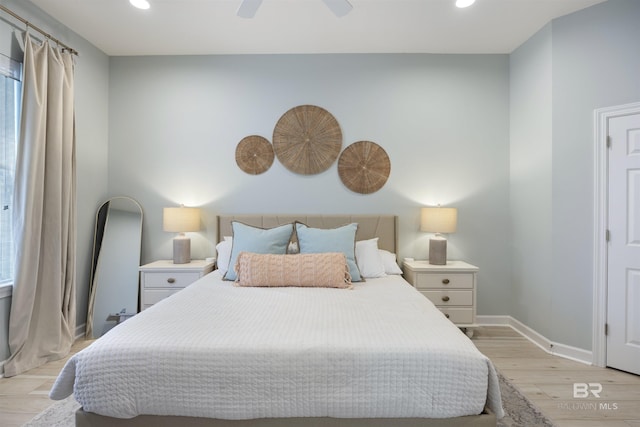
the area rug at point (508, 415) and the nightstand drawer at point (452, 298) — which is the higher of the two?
the nightstand drawer at point (452, 298)

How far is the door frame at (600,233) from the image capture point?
2.68 metres

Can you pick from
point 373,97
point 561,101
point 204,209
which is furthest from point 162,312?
point 561,101

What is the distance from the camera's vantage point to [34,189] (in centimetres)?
261

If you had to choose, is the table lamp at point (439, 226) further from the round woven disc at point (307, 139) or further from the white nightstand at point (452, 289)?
the round woven disc at point (307, 139)

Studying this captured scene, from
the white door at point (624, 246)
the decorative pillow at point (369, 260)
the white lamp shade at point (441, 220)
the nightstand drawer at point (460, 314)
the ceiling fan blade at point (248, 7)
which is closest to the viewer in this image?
the ceiling fan blade at point (248, 7)

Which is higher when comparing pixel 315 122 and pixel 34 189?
pixel 315 122

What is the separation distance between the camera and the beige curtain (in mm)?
2551

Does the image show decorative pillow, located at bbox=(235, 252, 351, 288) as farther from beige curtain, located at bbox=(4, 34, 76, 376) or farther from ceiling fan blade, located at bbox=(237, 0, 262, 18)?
ceiling fan blade, located at bbox=(237, 0, 262, 18)

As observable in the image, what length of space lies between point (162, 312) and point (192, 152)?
2091 millimetres

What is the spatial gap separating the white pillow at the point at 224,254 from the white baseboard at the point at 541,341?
8.53 feet

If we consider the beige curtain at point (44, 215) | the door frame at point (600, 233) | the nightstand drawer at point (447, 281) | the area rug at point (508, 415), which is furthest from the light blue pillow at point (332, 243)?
the beige curtain at point (44, 215)

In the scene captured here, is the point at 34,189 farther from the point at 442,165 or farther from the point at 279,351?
the point at 442,165

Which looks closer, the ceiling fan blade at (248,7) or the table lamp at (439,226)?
the ceiling fan blade at (248,7)

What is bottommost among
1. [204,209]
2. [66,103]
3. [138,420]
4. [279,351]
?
[138,420]
